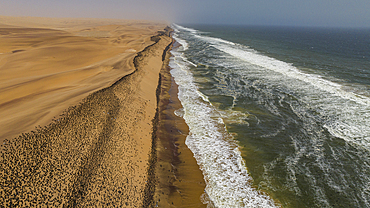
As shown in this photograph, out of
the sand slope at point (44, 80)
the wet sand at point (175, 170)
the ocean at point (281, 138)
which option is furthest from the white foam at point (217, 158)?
the sand slope at point (44, 80)

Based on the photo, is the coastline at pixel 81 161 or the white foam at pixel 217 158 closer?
the coastline at pixel 81 161

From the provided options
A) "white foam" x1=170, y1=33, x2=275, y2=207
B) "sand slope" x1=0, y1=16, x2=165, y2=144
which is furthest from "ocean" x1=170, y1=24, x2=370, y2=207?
"sand slope" x1=0, y1=16, x2=165, y2=144

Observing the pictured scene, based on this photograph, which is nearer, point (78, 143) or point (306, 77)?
point (78, 143)

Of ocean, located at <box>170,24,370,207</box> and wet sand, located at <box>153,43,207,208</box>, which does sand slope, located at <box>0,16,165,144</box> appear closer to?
wet sand, located at <box>153,43,207,208</box>

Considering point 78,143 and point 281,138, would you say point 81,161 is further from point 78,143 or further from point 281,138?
point 281,138

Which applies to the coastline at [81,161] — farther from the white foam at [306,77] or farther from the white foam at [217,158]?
the white foam at [306,77]

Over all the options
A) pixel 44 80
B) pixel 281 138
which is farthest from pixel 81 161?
pixel 281 138

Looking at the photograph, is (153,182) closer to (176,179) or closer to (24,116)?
(176,179)
